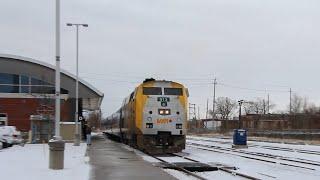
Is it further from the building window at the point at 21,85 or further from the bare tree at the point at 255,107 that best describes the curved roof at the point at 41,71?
the bare tree at the point at 255,107

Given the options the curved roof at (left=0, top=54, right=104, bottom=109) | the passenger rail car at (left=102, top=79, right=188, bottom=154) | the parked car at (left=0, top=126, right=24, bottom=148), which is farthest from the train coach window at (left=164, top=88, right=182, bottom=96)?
the curved roof at (left=0, top=54, right=104, bottom=109)

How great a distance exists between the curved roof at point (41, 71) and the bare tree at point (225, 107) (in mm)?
96759

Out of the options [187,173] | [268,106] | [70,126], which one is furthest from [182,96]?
[268,106]

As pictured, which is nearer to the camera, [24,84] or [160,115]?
A: [160,115]

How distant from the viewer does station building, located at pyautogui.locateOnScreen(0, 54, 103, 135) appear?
5584 centimetres

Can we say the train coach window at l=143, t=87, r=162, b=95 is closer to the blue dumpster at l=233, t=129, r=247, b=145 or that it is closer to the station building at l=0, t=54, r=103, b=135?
the blue dumpster at l=233, t=129, r=247, b=145

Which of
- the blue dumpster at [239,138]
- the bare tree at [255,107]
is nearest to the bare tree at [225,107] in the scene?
the bare tree at [255,107]

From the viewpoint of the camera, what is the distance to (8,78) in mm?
58281

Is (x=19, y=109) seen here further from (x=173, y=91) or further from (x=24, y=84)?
(x=173, y=91)

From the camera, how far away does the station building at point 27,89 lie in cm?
5584

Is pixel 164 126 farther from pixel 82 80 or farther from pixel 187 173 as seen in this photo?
pixel 82 80

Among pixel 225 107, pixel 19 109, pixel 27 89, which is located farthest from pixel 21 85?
pixel 225 107

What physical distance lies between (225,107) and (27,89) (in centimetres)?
10479

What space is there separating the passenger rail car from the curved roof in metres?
28.2
